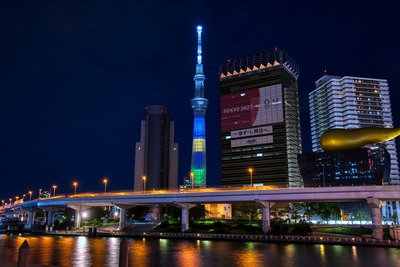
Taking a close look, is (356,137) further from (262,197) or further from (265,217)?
(265,217)

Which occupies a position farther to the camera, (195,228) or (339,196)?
(195,228)

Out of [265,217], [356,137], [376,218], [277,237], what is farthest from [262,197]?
[356,137]

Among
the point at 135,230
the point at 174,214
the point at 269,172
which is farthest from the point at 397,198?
the point at 269,172

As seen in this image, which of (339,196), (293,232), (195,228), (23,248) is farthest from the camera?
(195,228)

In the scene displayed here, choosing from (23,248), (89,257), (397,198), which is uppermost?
(397,198)

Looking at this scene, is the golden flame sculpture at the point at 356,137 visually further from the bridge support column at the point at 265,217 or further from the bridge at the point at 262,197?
the bridge support column at the point at 265,217

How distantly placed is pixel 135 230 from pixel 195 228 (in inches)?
559

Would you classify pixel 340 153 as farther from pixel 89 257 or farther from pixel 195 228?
pixel 89 257

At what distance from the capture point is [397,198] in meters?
57.6

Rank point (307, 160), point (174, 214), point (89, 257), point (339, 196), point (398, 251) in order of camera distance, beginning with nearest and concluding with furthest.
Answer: point (89, 257), point (398, 251), point (339, 196), point (174, 214), point (307, 160)

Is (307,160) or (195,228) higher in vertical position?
(307,160)

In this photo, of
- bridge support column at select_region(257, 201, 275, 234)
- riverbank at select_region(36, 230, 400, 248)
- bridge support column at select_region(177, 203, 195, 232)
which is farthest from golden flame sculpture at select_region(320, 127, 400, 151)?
bridge support column at select_region(177, 203, 195, 232)

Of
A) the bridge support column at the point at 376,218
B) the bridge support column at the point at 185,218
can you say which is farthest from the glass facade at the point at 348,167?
the bridge support column at the point at 376,218

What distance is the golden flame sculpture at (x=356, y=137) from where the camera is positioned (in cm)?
8243
